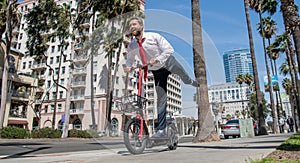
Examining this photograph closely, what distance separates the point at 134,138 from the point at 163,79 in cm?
84

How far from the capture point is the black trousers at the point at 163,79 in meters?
3.11

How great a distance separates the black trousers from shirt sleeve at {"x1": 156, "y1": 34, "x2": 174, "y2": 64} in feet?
0.52

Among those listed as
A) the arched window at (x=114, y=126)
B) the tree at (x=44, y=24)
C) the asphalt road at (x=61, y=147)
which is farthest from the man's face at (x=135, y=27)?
the tree at (x=44, y=24)

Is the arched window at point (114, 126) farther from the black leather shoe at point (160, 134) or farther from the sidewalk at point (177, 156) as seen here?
the black leather shoe at point (160, 134)

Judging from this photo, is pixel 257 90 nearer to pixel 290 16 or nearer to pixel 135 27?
pixel 290 16

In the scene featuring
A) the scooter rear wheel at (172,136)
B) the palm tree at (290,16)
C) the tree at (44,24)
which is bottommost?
the scooter rear wheel at (172,136)

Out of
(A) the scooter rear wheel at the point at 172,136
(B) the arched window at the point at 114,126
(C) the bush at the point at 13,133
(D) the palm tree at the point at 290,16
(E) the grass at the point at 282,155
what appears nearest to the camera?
(E) the grass at the point at 282,155

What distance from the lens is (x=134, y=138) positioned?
2.94 metres

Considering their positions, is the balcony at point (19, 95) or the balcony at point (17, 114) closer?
the balcony at point (19, 95)

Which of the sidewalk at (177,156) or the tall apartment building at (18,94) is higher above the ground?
the tall apartment building at (18,94)

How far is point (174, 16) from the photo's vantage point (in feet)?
9.78

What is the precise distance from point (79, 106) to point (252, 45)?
654 inches

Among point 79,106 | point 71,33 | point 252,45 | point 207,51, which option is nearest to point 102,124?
point 79,106

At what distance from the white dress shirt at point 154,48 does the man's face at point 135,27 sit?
86 mm
